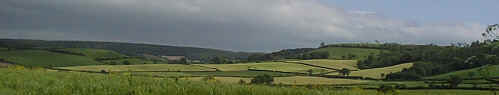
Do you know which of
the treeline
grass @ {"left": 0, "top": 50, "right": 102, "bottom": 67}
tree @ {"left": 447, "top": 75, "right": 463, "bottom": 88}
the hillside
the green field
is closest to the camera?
the treeline

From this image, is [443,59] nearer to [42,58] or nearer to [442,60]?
[442,60]

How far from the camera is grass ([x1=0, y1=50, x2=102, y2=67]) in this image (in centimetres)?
11373

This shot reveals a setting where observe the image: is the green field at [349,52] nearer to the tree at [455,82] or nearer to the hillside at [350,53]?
the hillside at [350,53]

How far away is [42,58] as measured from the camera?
4909 inches

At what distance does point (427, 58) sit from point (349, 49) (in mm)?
42741

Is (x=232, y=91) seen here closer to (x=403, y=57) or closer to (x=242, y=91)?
(x=242, y=91)

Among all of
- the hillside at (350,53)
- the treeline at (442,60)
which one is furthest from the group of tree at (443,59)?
the hillside at (350,53)

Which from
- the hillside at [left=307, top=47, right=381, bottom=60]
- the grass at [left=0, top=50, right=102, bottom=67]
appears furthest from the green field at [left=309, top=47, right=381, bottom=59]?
the grass at [left=0, top=50, right=102, bottom=67]

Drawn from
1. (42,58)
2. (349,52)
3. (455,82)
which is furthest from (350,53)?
(455,82)

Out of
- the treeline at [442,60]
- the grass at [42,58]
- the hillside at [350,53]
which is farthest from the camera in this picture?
the hillside at [350,53]

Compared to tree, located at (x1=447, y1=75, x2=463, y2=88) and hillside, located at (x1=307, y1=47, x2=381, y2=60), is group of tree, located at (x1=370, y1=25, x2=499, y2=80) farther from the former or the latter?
hillside, located at (x1=307, y1=47, x2=381, y2=60)

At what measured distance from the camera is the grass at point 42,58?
114 metres

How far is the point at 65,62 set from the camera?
118 meters

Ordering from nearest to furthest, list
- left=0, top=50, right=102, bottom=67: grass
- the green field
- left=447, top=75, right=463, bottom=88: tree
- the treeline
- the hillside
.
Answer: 1. the treeline
2. left=447, top=75, right=463, bottom=88: tree
3. left=0, top=50, right=102, bottom=67: grass
4. the hillside
5. the green field
